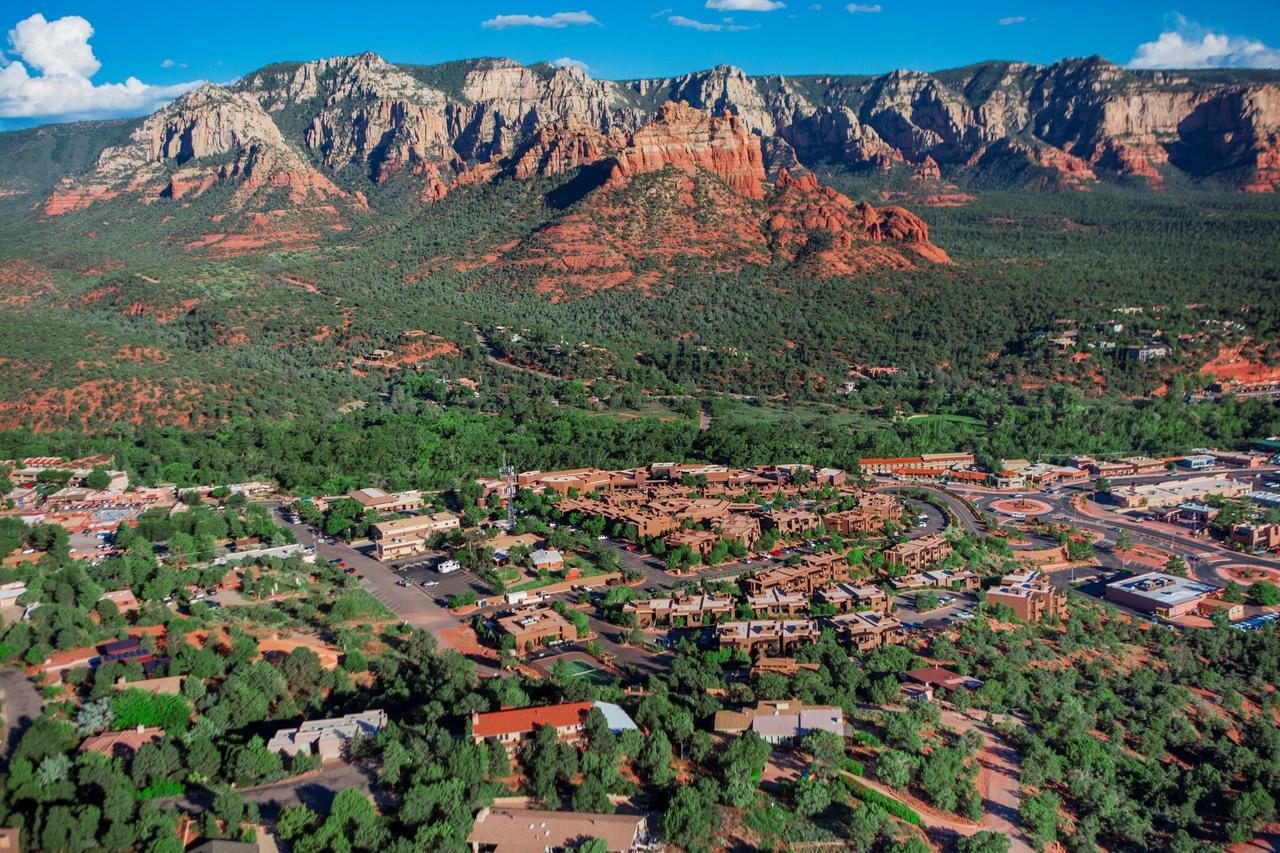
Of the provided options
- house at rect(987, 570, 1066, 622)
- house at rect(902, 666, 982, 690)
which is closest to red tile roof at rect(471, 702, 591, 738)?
house at rect(902, 666, 982, 690)

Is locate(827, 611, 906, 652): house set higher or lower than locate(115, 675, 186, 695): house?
lower

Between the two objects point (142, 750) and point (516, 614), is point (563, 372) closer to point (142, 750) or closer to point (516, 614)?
point (516, 614)

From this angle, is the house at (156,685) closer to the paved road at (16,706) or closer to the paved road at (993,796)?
the paved road at (16,706)

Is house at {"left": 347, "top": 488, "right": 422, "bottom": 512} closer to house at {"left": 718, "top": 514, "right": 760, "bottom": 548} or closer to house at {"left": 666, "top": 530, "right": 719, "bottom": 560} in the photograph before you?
house at {"left": 666, "top": 530, "right": 719, "bottom": 560}

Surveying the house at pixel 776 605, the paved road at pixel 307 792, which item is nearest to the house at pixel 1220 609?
the house at pixel 776 605

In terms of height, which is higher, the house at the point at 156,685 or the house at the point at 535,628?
the house at the point at 156,685

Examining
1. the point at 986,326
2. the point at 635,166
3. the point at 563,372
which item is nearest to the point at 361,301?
the point at 563,372

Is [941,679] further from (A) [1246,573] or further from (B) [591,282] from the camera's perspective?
(B) [591,282]
